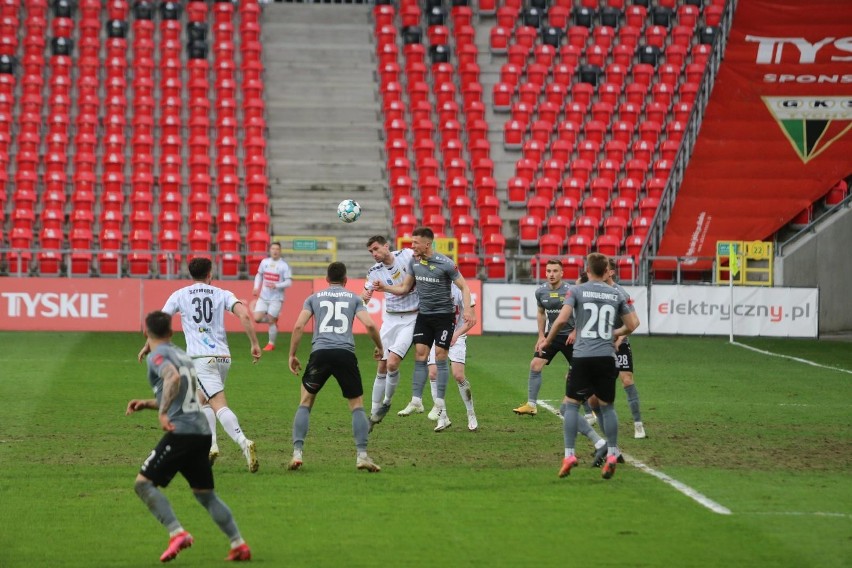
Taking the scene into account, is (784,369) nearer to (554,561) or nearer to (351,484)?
(351,484)

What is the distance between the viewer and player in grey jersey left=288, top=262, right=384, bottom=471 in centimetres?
1233

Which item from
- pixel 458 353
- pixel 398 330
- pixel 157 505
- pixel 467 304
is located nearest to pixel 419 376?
pixel 458 353

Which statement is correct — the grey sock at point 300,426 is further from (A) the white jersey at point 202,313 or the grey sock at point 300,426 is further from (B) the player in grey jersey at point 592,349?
(B) the player in grey jersey at point 592,349

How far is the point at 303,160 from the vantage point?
122 ft

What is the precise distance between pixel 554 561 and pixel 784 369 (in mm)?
15961

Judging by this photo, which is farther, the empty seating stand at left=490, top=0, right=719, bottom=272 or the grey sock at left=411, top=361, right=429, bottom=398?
the empty seating stand at left=490, top=0, right=719, bottom=272

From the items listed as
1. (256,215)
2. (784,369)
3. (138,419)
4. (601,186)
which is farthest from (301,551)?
(601,186)

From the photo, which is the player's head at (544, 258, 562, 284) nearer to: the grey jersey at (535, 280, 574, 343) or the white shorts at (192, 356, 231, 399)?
the grey jersey at (535, 280, 574, 343)

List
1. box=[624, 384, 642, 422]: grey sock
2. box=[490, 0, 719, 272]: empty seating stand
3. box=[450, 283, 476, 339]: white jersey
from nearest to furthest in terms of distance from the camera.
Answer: box=[624, 384, 642, 422]: grey sock < box=[450, 283, 476, 339]: white jersey < box=[490, 0, 719, 272]: empty seating stand

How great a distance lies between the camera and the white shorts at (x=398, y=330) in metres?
15.9

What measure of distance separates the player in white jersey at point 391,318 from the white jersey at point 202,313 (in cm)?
302

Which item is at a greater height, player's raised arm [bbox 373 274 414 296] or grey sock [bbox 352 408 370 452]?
player's raised arm [bbox 373 274 414 296]

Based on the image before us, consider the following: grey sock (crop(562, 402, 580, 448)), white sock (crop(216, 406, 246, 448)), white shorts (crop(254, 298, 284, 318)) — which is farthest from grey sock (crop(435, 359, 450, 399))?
white shorts (crop(254, 298, 284, 318))

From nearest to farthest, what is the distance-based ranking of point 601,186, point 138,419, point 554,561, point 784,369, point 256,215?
point 554,561 → point 138,419 → point 784,369 → point 256,215 → point 601,186
